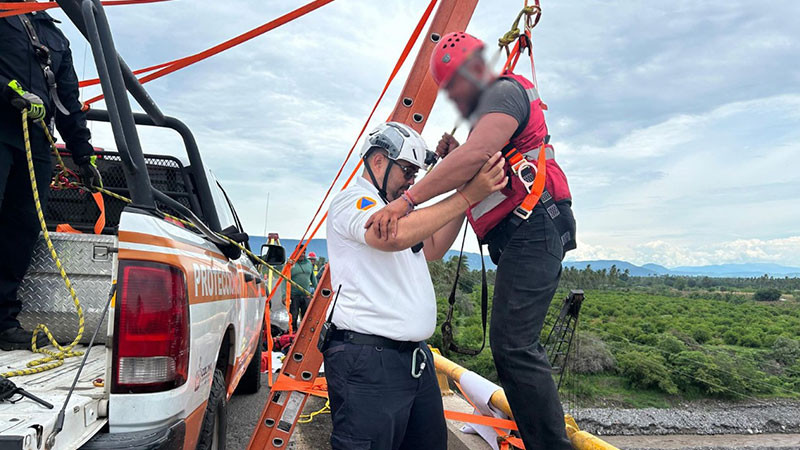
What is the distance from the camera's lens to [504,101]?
2.23 m

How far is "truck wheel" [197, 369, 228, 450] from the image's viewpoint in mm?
2500

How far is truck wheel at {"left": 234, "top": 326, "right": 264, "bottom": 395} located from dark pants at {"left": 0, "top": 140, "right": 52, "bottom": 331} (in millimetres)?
2927

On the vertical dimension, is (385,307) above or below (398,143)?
below

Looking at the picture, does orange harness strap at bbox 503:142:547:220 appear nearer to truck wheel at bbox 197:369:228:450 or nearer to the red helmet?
the red helmet

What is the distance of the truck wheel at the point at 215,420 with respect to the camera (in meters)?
2.50

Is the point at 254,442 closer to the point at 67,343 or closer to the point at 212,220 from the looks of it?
the point at 67,343

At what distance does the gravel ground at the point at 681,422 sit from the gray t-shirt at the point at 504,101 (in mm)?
5690


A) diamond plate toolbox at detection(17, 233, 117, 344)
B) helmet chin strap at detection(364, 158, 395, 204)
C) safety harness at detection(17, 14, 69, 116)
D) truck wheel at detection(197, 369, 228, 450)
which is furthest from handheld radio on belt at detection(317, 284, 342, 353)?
safety harness at detection(17, 14, 69, 116)

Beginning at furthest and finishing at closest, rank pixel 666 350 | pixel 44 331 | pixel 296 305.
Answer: pixel 666 350 → pixel 296 305 → pixel 44 331

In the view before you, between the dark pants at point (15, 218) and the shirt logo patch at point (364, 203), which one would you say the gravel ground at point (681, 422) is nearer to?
the shirt logo patch at point (364, 203)

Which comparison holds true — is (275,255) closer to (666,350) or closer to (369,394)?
(369,394)

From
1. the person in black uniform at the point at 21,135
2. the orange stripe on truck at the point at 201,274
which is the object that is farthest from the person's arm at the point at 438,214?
the person in black uniform at the point at 21,135

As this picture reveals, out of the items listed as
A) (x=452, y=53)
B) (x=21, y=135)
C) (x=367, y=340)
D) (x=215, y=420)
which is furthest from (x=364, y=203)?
(x=21, y=135)

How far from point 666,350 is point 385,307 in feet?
61.8
